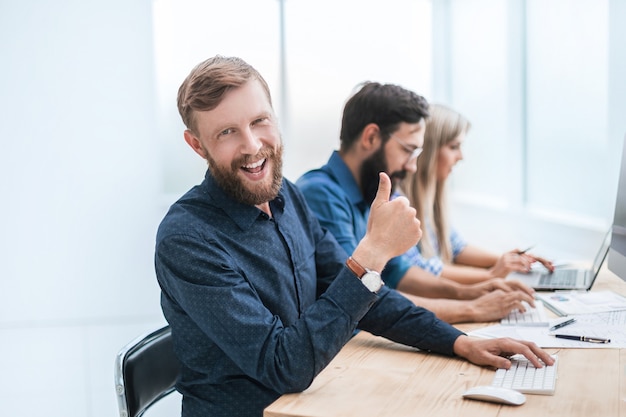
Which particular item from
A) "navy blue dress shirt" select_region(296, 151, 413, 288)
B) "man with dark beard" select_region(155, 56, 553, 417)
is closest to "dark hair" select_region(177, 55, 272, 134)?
"man with dark beard" select_region(155, 56, 553, 417)

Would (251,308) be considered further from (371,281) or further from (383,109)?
(383,109)

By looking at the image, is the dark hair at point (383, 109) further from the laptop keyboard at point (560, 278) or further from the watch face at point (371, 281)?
the watch face at point (371, 281)

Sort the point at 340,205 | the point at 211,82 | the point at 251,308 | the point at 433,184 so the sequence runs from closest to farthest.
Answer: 1. the point at 251,308
2. the point at 211,82
3. the point at 340,205
4. the point at 433,184

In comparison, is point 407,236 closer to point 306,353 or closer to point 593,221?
point 306,353

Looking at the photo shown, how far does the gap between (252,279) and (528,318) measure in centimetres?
79

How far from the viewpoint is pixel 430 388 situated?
1.43 meters

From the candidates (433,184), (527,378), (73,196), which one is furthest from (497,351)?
(73,196)

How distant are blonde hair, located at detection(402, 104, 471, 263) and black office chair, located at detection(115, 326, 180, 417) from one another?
4.36 feet

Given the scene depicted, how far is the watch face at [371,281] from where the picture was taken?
139 cm

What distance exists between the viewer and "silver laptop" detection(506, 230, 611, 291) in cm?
234

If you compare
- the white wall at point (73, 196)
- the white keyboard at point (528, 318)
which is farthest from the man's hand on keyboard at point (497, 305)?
the white wall at point (73, 196)

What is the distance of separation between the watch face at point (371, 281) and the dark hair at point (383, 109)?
1078mm

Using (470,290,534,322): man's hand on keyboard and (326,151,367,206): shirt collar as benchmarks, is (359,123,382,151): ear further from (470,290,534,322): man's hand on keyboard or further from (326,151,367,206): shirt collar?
(470,290,534,322): man's hand on keyboard

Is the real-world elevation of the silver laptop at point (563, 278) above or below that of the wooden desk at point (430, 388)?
below
